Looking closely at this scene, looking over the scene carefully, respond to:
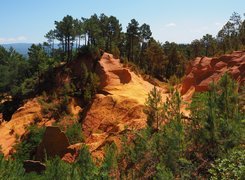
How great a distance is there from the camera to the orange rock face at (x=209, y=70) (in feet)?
142

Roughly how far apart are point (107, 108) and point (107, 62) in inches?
551

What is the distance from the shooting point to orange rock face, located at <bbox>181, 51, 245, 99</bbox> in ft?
142

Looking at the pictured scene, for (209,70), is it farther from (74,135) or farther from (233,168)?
(233,168)

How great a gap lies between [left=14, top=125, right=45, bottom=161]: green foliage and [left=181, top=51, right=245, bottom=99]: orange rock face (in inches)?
783

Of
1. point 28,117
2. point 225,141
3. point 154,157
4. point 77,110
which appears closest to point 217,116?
point 225,141

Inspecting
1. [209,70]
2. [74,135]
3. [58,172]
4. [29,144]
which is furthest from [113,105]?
[58,172]

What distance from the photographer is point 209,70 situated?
4700 centimetres

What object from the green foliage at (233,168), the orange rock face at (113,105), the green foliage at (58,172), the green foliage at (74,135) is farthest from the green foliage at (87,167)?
the green foliage at (74,135)

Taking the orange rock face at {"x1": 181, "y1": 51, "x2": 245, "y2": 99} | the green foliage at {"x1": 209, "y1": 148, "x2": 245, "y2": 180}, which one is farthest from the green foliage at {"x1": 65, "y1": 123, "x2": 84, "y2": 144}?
the green foliage at {"x1": 209, "y1": 148, "x2": 245, "y2": 180}

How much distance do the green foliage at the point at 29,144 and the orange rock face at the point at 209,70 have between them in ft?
65.2

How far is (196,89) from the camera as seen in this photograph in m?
44.7

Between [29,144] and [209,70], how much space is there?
25.8 metres

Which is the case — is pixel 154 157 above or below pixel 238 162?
below

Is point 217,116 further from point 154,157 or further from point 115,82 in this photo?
point 115,82
